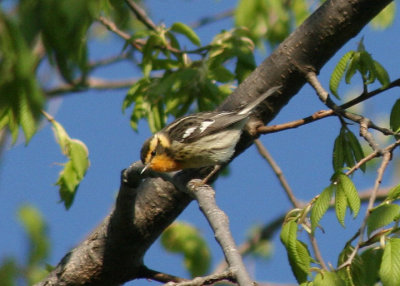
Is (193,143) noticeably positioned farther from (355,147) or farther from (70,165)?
(355,147)

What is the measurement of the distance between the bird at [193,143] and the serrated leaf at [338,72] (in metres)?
1.24

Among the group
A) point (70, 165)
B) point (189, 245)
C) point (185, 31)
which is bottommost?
point (189, 245)

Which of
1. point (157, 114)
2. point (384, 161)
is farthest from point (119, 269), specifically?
point (384, 161)

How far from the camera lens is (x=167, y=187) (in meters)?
4.15

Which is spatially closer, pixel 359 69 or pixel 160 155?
pixel 359 69

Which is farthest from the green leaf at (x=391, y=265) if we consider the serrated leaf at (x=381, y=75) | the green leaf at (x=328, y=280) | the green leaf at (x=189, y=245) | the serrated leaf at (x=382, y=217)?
the green leaf at (x=189, y=245)

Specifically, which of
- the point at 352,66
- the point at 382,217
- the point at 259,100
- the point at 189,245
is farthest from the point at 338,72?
the point at 189,245

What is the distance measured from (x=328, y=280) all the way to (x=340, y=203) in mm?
399

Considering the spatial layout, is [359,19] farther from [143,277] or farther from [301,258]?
[143,277]

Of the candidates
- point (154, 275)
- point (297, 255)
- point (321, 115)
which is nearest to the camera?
point (297, 255)

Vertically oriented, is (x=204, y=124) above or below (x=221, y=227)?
above

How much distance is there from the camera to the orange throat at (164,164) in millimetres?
5328

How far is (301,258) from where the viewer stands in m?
2.93

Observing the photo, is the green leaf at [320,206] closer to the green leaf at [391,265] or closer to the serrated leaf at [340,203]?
the serrated leaf at [340,203]
